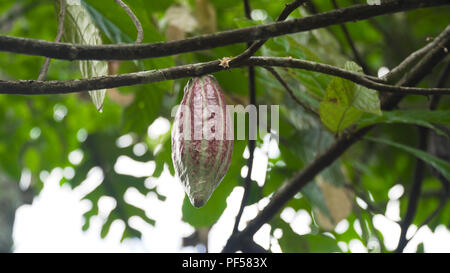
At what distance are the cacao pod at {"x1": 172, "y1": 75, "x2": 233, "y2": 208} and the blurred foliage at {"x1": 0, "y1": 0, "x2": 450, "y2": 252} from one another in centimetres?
24

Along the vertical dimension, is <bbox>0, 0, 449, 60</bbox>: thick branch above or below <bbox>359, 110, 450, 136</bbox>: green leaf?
above

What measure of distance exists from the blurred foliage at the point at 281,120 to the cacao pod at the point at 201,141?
24 cm

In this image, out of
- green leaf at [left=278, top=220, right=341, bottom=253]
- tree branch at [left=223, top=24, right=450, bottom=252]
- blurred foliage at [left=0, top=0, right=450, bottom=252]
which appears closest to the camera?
blurred foliage at [left=0, top=0, right=450, bottom=252]

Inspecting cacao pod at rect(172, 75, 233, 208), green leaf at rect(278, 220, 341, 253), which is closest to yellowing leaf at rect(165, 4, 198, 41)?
green leaf at rect(278, 220, 341, 253)

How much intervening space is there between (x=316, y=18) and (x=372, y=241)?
1.34 m

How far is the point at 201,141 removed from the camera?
2.06 feet

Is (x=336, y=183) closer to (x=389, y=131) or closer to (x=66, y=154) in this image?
(x=389, y=131)

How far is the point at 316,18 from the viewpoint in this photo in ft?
1.80

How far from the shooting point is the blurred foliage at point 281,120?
1.03 meters

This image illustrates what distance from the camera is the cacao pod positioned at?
629 mm

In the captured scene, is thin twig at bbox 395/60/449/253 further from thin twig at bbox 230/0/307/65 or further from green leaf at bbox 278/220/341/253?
thin twig at bbox 230/0/307/65

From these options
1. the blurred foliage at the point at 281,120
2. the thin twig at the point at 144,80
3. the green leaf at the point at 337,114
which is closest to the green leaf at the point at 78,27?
the blurred foliage at the point at 281,120

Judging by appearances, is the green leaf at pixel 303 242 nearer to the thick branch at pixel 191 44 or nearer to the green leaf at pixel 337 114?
the green leaf at pixel 337 114
